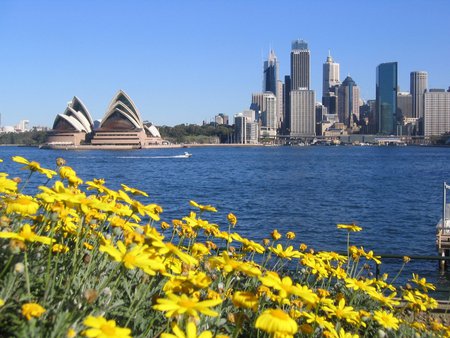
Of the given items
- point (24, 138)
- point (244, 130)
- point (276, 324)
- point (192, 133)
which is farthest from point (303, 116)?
point (276, 324)

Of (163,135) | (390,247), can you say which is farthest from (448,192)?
(163,135)

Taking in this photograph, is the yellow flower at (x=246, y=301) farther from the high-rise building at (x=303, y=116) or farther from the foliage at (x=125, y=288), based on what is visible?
the high-rise building at (x=303, y=116)

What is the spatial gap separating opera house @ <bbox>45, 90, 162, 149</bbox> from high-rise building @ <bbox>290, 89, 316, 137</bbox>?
8723cm

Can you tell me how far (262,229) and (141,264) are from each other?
15361 millimetres

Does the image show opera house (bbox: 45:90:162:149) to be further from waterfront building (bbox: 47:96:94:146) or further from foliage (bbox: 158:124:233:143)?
foliage (bbox: 158:124:233:143)

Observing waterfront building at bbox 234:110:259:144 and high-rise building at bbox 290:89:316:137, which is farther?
high-rise building at bbox 290:89:316:137

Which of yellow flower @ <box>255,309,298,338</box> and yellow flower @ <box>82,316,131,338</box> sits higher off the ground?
yellow flower @ <box>82,316,131,338</box>

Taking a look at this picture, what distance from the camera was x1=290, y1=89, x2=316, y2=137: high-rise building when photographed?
188 meters

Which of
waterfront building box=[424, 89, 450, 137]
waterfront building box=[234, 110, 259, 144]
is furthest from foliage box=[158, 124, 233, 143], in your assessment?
waterfront building box=[424, 89, 450, 137]

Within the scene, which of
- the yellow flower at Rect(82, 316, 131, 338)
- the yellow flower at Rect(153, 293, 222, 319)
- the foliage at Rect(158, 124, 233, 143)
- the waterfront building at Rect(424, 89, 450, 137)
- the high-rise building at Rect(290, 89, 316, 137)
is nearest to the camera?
the yellow flower at Rect(82, 316, 131, 338)

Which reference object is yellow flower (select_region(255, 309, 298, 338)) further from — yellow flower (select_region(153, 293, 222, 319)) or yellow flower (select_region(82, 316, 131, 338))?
yellow flower (select_region(82, 316, 131, 338))

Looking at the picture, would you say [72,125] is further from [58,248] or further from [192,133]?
[58,248]

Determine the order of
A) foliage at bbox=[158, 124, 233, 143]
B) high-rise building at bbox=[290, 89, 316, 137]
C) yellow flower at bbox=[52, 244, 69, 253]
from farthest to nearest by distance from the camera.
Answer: high-rise building at bbox=[290, 89, 316, 137] < foliage at bbox=[158, 124, 233, 143] < yellow flower at bbox=[52, 244, 69, 253]

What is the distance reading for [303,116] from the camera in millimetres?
193125
